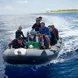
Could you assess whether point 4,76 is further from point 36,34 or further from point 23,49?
point 36,34

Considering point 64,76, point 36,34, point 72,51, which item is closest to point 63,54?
point 72,51

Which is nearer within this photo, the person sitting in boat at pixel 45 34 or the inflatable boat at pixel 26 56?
the inflatable boat at pixel 26 56

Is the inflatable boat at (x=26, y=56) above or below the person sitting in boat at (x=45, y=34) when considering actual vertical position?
below

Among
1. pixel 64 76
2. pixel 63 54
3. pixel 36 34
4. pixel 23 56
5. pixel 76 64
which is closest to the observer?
pixel 64 76

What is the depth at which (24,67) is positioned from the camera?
28.5 feet

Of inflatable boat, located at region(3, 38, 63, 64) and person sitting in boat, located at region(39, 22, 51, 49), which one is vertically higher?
person sitting in boat, located at region(39, 22, 51, 49)

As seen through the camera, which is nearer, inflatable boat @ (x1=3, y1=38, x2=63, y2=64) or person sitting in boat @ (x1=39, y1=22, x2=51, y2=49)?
inflatable boat @ (x1=3, y1=38, x2=63, y2=64)

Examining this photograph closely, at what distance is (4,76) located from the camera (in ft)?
25.2

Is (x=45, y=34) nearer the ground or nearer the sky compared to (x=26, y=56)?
nearer the sky

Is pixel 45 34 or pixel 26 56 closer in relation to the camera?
pixel 26 56

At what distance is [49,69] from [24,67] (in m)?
0.86

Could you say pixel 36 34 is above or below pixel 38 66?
above

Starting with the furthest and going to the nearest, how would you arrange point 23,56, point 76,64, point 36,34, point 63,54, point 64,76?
1. point 63,54
2. point 36,34
3. point 76,64
4. point 23,56
5. point 64,76

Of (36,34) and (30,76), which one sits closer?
(30,76)
